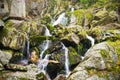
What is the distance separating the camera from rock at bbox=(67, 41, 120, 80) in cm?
1198

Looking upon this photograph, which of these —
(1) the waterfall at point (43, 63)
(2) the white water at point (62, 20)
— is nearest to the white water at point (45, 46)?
(1) the waterfall at point (43, 63)

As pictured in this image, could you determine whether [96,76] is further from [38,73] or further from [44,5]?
[44,5]

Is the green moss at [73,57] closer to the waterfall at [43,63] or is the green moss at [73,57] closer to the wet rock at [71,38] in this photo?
the wet rock at [71,38]

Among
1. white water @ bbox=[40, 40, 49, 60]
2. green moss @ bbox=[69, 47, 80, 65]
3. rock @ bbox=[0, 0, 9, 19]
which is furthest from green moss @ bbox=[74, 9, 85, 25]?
green moss @ bbox=[69, 47, 80, 65]

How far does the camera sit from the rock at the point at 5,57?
17.9 m

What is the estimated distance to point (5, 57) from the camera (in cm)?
1872

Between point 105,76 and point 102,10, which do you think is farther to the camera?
point 102,10

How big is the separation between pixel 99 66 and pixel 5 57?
8.20 meters

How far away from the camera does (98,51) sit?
13.3 meters

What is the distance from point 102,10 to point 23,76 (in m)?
21.4

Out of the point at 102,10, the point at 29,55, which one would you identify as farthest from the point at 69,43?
the point at 102,10

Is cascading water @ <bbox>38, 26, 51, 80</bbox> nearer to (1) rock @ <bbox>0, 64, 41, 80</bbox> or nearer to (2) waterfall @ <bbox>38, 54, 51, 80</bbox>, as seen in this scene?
(2) waterfall @ <bbox>38, 54, 51, 80</bbox>

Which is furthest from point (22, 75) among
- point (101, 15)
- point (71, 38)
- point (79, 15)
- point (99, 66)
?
point (79, 15)

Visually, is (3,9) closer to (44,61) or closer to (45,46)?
(45,46)
